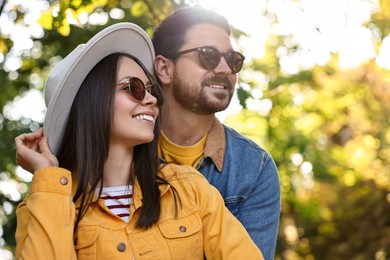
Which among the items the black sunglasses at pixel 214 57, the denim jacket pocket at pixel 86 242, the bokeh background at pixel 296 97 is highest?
the denim jacket pocket at pixel 86 242

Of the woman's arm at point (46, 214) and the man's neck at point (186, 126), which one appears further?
the man's neck at point (186, 126)

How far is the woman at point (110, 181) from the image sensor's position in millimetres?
3188

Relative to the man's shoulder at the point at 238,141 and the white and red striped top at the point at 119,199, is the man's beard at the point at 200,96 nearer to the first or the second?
the man's shoulder at the point at 238,141

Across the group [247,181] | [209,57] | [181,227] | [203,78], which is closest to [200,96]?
[203,78]

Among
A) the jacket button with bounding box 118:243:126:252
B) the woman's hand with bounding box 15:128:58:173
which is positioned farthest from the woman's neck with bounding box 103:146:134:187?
the jacket button with bounding box 118:243:126:252

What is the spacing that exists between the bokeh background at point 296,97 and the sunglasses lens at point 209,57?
2.12 feet

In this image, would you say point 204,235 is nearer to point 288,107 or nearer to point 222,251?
point 222,251

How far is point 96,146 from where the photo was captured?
11.3 ft

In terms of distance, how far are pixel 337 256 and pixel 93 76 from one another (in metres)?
15.9

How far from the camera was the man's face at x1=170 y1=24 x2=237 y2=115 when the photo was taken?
432cm

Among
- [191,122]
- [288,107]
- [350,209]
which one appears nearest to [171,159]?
[191,122]

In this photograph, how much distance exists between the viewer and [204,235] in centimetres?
331

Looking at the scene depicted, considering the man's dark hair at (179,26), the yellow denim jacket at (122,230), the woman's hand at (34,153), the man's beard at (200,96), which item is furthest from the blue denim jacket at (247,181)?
the woman's hand at (34,153)

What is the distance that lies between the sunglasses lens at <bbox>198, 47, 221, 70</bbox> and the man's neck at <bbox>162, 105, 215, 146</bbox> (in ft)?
0.86
